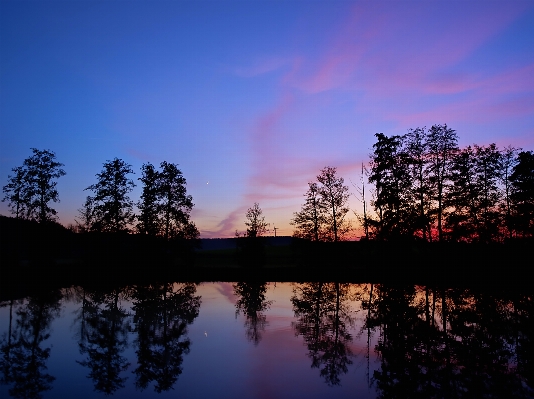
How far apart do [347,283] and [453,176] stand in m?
Answer: 16.9

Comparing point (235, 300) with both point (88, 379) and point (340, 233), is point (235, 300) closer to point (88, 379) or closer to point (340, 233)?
point (88, 379)

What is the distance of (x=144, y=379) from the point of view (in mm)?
9719

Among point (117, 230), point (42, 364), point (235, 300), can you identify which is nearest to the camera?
point (42, 364)

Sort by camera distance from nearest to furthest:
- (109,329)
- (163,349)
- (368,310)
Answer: (163,349) < (109,329) < (368,310)

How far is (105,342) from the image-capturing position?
13680 millimetres

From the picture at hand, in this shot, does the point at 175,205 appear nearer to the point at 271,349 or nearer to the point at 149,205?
the point at 149,205

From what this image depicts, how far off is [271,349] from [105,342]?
19.3 feet

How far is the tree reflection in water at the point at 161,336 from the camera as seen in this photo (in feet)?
32.9

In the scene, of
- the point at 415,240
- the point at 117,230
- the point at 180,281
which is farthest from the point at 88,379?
the point at 117,230

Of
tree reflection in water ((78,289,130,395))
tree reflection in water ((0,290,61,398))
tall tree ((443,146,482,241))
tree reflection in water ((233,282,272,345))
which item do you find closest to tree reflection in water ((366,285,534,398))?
tree reflection in water ((233,282,272,345))

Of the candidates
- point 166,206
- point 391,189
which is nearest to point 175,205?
point 166,206

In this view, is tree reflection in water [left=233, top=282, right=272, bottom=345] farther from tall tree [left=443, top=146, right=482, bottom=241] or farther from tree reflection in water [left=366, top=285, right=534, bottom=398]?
tall tree [left=443, top=146, right=482, bottom=241]

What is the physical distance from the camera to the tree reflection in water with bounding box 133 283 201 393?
10.0 meters

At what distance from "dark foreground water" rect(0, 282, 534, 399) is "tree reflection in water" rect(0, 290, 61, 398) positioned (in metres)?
0.04
